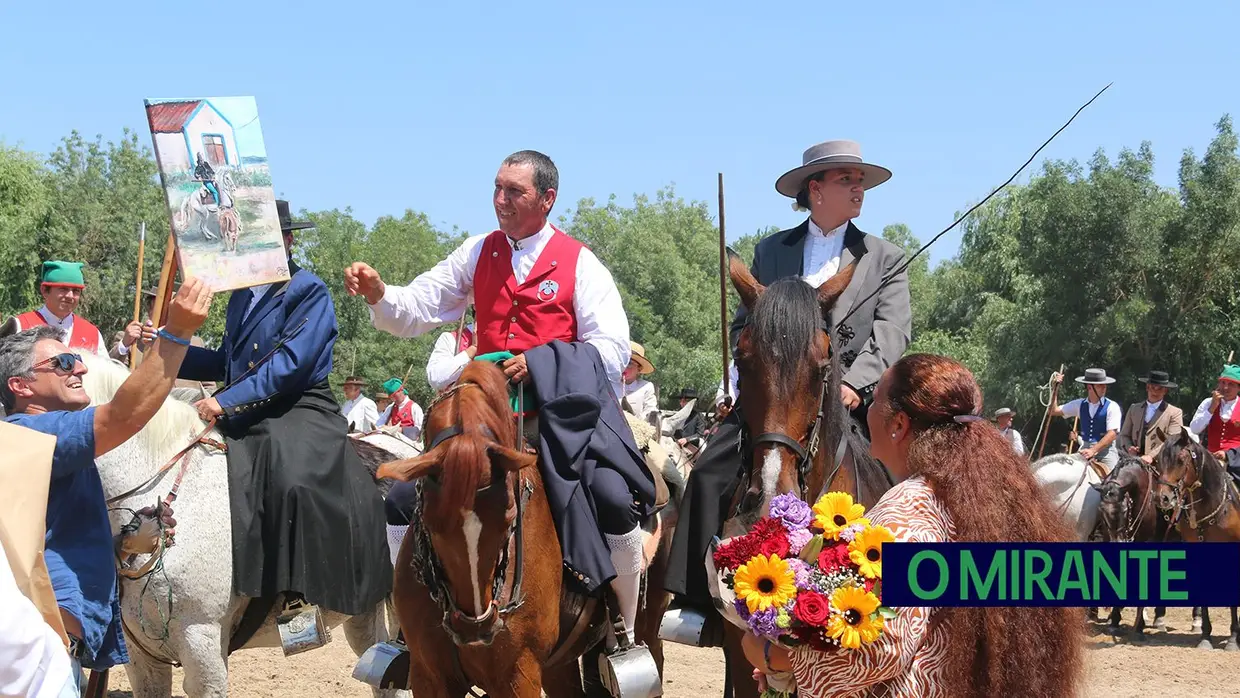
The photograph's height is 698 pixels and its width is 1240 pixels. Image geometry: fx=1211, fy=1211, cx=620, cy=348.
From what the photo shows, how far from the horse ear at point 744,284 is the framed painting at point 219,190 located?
1.96 metres

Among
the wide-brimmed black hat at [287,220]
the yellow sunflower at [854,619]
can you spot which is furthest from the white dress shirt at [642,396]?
the yellow sunflower at [854,619]

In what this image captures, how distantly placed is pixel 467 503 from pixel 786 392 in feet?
4.23

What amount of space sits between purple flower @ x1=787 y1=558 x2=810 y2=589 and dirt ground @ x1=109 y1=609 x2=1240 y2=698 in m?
6.73

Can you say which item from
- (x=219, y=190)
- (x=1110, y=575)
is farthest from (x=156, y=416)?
(x=1110, y=575)

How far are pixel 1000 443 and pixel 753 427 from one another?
1661mm

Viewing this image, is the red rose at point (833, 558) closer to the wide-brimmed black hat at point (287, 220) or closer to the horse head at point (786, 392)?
the horse head at point (786, 392)

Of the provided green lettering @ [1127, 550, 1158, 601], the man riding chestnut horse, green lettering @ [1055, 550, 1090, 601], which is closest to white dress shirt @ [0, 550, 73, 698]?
green lettering @ [1055, 550, 1090, 601]

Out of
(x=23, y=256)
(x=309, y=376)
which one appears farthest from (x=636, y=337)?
(x=309, y=376)

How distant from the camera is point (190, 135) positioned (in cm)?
425

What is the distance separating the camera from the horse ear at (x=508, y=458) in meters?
4.58

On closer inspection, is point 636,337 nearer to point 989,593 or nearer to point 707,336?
point 707,336

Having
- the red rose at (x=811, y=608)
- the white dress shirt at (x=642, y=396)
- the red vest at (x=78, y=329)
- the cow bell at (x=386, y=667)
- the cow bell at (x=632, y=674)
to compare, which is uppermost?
the red vest at (x=78, y=329)

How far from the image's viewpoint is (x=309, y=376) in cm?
647

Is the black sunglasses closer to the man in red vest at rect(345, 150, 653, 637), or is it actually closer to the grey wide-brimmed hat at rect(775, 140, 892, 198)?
the man in red vest at rect(345, 150, 653, 637)
